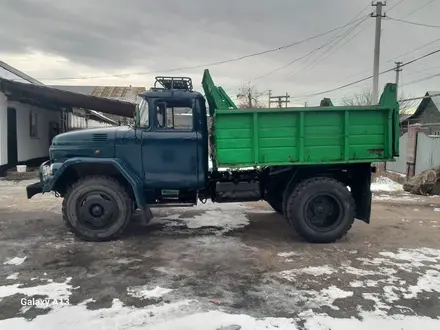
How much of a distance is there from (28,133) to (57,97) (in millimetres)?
3547

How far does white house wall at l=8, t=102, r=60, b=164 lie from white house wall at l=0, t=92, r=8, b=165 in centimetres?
51

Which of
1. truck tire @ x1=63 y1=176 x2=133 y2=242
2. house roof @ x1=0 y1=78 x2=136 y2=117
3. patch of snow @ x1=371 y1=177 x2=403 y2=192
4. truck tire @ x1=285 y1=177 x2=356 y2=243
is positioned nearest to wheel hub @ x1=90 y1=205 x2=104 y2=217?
truck tire @ x1=63 y1=176 x2=133 y2=242

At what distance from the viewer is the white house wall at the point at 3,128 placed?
45.5ft

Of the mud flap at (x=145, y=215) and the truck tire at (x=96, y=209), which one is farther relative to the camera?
the mud flap at (x=145, y=215)

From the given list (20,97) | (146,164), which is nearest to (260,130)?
(146,164)

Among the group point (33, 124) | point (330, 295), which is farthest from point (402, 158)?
point (33, 124)

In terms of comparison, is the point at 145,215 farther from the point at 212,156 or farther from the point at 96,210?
the point at 212,156

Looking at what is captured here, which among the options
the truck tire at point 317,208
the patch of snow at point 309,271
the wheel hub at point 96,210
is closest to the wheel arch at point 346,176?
the truck tire at point 317,208

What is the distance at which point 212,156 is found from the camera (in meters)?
6.44

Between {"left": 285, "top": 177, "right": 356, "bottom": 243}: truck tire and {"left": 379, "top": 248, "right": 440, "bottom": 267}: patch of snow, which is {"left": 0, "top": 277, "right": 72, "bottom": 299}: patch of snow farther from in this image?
{"left": 379, "top": 248, "right": 440, "bottom": 267}: patch of snow

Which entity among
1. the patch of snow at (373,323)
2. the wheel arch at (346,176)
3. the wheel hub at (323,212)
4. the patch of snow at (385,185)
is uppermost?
the wheel arch at (346,176)

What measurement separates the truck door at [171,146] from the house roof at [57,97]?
297 inches

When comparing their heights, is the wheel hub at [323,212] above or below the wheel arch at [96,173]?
below

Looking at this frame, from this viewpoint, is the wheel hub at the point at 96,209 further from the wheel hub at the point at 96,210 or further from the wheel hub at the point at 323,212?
the wheel hub at the point at 323,212
